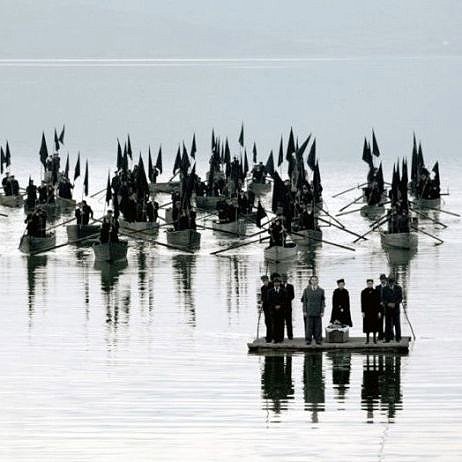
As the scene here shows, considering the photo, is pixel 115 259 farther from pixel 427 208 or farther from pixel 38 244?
pixel 427 208

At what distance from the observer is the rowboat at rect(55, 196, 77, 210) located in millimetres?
92250

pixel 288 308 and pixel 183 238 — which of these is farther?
pixel 183 238

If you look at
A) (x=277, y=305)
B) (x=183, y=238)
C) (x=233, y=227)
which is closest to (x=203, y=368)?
(x=277, y=305)

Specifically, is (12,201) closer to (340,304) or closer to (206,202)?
(206,202)

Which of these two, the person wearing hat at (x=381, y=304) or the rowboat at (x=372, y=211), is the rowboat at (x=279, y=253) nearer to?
the rowboat at (x=372, y=211)

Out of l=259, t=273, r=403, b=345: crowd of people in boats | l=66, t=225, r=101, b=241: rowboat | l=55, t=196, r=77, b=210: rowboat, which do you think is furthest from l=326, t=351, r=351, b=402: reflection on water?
l=55, t=196, r=77, b=210: rowboat

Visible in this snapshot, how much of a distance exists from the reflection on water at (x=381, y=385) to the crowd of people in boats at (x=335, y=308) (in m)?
0.77

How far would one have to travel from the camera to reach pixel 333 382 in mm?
42125

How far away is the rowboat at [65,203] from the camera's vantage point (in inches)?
3632

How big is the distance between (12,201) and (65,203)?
3.49 metres

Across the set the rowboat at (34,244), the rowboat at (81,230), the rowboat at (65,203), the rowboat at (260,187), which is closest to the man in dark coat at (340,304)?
the rowboat at (34,244)

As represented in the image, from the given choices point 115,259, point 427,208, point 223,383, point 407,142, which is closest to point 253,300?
point 115,259

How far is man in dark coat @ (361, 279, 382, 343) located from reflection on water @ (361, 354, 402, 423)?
65cm

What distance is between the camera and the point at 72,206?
305 ft
